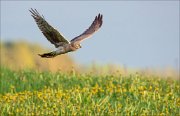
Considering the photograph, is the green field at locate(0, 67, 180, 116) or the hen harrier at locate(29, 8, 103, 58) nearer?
the hen harrier at locate(29, 8, 103, 58)

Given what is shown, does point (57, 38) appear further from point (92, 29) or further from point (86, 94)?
point (86, 94)

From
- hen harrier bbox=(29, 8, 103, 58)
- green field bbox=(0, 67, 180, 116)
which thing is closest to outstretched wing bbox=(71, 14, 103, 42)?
hen harrier bbox=(29, 8, 103, 58)

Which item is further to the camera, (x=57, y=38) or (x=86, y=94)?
(x=86, y=94)

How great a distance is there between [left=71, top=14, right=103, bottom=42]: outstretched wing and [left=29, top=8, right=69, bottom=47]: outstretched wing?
242 mm

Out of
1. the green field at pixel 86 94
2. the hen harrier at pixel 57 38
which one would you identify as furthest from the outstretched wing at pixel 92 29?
the green field at pixel 86 94

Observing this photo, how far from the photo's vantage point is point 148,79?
15453 millimetres

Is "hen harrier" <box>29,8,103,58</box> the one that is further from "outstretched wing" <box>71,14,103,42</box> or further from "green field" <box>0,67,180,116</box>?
"green field" <box>0,67,180,116</box>

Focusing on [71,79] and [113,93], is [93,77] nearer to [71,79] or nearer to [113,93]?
[71,79]

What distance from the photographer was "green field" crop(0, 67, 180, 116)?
12117mm

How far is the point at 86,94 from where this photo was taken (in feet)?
43.5

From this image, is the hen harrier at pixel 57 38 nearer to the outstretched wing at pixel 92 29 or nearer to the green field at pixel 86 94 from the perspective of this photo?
the outstretched wing at pixel 92 29

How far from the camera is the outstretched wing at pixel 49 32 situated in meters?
11.5

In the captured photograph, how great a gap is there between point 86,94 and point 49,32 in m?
1.98

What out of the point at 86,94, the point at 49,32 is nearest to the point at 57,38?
the point at 49,32
